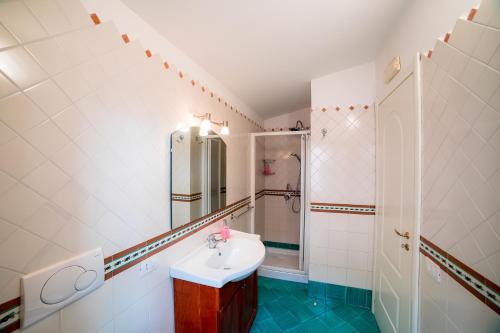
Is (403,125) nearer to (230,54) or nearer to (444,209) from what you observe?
(444,209)

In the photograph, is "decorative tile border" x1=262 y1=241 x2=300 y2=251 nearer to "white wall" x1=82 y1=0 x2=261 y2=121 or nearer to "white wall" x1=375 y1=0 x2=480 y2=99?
"white wall" x1=375 y1=0 x2=480 y2=99

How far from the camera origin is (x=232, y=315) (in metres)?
1.37

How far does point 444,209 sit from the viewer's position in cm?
97

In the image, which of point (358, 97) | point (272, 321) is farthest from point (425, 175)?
point (272, 321)

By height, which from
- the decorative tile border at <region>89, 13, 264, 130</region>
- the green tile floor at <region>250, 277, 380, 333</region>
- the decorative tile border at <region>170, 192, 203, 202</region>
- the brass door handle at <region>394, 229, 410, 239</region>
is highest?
the decorative tile border at <region>89, 13, 264, 130</region>

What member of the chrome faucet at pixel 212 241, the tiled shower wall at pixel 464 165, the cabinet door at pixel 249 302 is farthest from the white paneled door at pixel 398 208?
the chrome faucet at pixel 212 241

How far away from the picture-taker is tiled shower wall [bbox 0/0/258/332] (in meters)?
0.60

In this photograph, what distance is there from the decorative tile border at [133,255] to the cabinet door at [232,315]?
0.54 meters

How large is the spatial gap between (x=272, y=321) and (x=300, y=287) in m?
0.66

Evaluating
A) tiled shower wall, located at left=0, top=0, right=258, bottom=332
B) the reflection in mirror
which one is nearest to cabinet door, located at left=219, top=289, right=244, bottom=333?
tiled shower wall, located at left=0, top=0, right=258, bottom=332

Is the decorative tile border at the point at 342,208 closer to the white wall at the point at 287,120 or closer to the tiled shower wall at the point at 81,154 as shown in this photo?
the white wall at the point at 287,120

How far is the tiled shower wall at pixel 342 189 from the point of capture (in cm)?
206

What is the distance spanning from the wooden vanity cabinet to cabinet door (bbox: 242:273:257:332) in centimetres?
16

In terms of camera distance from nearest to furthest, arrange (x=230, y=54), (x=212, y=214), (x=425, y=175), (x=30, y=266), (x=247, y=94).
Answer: (x=30, y=266) → (x=425, y=175) → (x=230, y=54) → (x=212, y=214) → (x=247, y=94)
